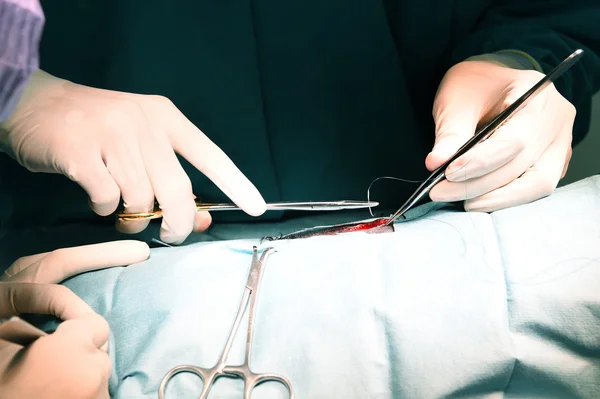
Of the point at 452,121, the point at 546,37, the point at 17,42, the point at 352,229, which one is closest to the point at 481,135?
the point at 452,121

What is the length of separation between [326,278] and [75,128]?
0.52 meters

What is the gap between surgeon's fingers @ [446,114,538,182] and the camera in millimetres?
872

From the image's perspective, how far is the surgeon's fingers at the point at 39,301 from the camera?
0.74 m

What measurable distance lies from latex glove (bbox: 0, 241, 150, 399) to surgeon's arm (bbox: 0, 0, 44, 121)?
31 centimetres

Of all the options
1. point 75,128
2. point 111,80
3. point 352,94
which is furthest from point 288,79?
point 75,128

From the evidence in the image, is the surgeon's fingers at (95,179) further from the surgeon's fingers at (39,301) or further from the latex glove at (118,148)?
the surgeon's fingers at (39,301)

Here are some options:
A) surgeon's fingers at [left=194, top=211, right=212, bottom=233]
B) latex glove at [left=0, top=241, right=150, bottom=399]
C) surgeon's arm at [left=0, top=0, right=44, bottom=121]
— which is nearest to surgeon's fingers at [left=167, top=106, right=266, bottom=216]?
surgeon's fingers at [left=194, top=211, right=212, bottom=233]

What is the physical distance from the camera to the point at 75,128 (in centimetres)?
87

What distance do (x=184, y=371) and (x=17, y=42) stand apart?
1.62ft

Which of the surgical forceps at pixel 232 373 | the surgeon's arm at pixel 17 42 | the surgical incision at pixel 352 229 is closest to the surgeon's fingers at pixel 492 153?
the surgical incision at pixel 352 229

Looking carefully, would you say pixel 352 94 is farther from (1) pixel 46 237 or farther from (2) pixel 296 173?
(1) pixel 46 237

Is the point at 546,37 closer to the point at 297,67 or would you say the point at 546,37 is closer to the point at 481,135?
the point at 481,135

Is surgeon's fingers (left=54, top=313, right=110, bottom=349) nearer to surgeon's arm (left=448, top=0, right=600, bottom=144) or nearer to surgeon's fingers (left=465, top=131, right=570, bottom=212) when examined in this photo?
surgeon's fingers (left=465, top=131, right=570, bottom=212)

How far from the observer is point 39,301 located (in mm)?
748
